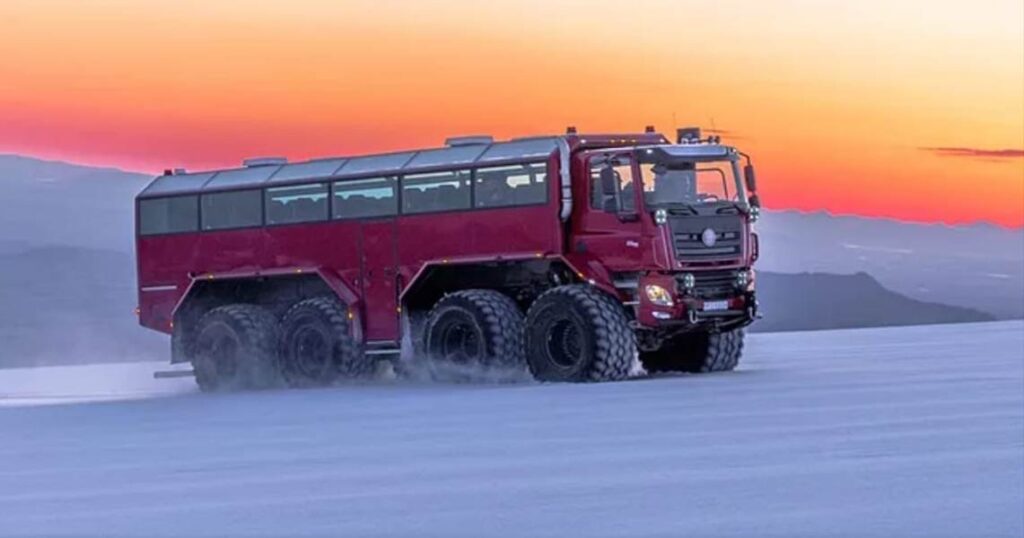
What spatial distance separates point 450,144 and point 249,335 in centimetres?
513

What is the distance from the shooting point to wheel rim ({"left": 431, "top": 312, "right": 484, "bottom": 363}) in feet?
104

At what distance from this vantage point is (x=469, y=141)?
108 feet

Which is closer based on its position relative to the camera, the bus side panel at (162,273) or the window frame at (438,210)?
the window frame at (438,210)

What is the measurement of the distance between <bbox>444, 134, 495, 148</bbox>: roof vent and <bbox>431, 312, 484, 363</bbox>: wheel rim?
Answer: 2.72m

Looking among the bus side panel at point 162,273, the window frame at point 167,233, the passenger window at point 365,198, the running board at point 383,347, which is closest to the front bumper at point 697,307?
the running board at point 383,347

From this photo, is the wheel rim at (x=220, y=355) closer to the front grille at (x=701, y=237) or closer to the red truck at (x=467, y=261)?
the red truck at (x=467, y=261)

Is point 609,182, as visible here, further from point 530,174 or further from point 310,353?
point 310,353

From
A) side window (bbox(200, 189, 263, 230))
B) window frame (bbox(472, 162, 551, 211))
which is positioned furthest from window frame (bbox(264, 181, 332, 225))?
window frame (bbox(472, 162, 551, 211))

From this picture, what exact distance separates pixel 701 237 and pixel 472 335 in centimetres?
378

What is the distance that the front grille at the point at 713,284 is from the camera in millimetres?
31047

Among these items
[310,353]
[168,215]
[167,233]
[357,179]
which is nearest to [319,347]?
[310,353]

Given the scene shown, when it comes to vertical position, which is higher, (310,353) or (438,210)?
(438,210)

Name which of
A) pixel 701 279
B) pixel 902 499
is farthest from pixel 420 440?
pixel 701 279

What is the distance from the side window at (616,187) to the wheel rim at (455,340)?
9.17 ft
